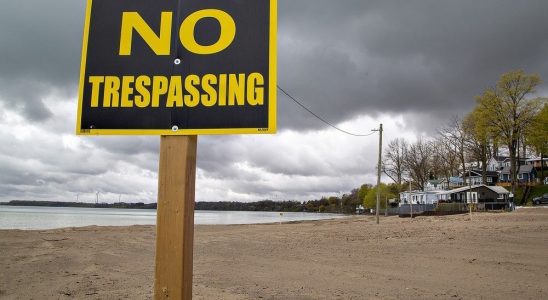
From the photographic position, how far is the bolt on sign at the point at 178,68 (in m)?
2.52

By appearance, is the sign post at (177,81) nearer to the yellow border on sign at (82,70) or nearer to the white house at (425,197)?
the yellow border on sign at (82,70)

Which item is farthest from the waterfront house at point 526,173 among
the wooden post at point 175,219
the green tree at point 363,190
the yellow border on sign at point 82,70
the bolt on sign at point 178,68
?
the yellow border on sign at point 82,70

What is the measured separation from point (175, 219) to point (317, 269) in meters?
7.95

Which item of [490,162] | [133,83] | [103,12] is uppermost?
[490,162]

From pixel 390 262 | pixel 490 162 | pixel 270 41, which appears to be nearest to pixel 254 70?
pixel 270 41

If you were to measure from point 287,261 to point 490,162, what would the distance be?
8000 cm

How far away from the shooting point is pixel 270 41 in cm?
260

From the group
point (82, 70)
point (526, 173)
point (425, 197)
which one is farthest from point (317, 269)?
point (526, 173)

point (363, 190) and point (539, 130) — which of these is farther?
point (363, 190)

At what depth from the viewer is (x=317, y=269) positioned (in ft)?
32.4

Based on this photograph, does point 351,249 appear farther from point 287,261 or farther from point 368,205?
point 368,205

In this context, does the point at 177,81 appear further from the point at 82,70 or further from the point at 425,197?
the point at 425,197

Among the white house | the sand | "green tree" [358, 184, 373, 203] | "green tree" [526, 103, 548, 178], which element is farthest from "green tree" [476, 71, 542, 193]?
"green tree" [358, 184, 373, 203]

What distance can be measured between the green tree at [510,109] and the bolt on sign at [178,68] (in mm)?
52064
